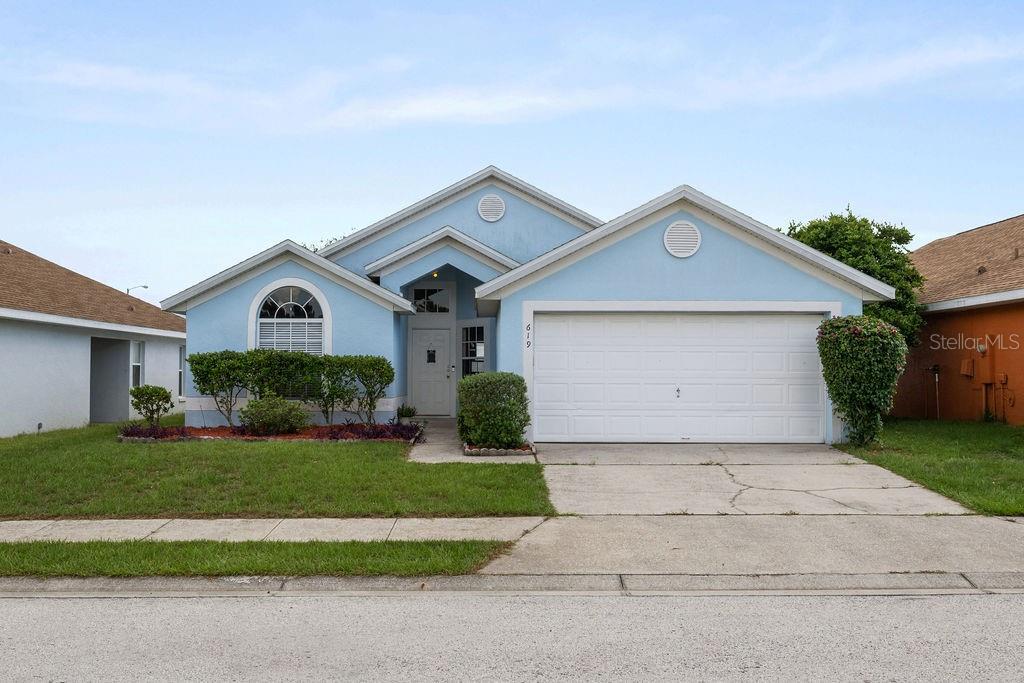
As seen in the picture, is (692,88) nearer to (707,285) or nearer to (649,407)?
(707,285)

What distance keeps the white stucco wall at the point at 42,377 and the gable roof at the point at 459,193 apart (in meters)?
Answer: 6.40

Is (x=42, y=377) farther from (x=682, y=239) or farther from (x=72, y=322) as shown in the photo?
(x=682, y=239)

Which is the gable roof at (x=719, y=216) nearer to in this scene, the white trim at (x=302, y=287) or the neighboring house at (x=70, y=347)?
the white trim at (x=302, y=287)

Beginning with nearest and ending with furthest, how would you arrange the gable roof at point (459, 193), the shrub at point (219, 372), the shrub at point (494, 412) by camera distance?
1. the shrub at point (494, 412)
2. the shrub at point (219, 372)
3. the gable roof at point (459, 193)

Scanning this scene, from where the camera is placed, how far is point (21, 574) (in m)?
6.47

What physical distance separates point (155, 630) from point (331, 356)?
379 inches

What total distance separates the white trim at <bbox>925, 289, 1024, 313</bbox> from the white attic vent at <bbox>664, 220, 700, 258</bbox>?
20.5 feet

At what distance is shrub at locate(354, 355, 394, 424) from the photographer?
1460 centimetres

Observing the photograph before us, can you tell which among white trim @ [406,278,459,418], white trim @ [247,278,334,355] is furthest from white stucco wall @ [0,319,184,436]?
white trim @ [406,278,459,418]

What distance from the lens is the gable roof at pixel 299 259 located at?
1480cm

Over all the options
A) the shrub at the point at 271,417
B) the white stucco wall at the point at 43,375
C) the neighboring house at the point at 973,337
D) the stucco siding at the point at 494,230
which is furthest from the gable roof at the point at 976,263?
the white stucco wall at the point at 43,375

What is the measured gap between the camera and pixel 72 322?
57.1 feet

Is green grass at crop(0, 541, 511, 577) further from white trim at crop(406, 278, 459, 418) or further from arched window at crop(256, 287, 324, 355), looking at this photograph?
white trim at crop(406, 278, 459, 418)

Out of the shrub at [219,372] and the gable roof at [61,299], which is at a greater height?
the gable roof at [61,299]
